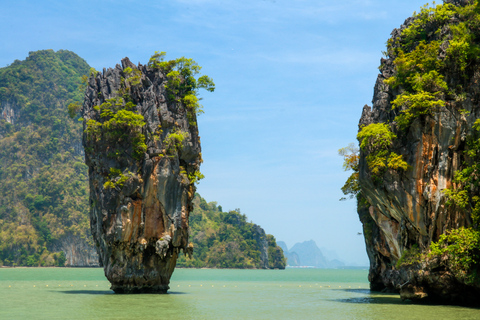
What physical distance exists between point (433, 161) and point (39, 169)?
125 meters

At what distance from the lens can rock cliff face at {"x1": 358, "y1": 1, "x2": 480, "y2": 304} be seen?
76.7 feet

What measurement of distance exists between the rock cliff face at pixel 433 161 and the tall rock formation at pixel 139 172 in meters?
11.9

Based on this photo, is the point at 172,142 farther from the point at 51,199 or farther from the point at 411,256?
the point at 51,199

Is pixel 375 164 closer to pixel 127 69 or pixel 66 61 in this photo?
Result: pixel 127 69

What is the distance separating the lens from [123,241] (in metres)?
30.6

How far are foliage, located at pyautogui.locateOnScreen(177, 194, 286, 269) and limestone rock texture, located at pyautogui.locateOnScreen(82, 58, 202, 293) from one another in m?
98.9

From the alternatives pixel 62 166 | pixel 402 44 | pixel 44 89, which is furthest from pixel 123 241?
pixel 44 89

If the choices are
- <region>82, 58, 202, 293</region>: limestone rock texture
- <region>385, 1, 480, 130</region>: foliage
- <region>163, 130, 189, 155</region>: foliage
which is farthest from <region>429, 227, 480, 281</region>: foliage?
<region>163, 130, 189, 155</region>: foliage

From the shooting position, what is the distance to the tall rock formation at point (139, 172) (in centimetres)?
3105

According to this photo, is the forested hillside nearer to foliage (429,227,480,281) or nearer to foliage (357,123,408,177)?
foliage (357,123,408,177)

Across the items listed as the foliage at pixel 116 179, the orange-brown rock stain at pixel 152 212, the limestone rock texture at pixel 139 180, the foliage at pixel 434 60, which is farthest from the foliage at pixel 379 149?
the foliage at pixel 116 179

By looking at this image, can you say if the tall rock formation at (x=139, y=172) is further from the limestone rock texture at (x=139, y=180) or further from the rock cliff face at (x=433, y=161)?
the rock cliff face at (x=433, y=161)

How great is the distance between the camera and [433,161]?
24.0 m

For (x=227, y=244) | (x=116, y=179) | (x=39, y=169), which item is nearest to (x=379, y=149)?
(x=116, y=179)
